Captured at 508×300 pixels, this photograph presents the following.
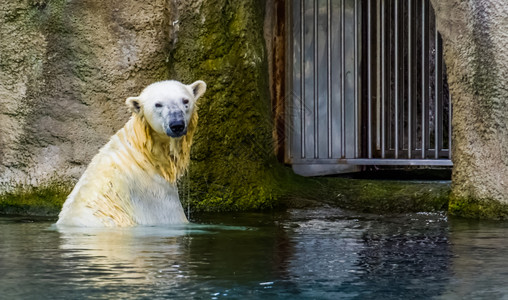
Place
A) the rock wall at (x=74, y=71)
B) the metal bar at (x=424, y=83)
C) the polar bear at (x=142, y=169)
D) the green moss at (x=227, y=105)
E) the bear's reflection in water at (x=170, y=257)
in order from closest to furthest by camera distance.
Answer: the bear's reflection in water at (x=170, y=257)
the polar bear at (x=142, y=169)
the rock wall at (x=74, y=71)
the green moss at (x=227, y=105)
the metal bar at (x=424, y=83)

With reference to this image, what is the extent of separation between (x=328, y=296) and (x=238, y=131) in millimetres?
4582

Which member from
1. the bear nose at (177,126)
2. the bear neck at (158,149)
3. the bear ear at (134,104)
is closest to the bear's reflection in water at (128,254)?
the bear neck at (158,149)

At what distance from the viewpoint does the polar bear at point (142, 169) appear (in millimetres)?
5492

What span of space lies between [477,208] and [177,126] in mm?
2484

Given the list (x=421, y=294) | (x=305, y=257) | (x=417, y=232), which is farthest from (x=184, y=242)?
(x=421, y=294)

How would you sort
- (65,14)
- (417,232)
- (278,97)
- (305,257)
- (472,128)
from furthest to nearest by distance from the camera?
(278,97)
(65,14)
(472,128)
(417,232)
(305,257)

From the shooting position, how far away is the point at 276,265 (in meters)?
4.07

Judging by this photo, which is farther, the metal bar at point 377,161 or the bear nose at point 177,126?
the metal bar at point 377,161

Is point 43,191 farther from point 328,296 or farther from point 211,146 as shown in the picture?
point 328,296

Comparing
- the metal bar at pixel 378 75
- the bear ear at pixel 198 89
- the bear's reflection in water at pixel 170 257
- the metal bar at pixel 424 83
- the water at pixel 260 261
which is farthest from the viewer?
the metal bar at pixel 378 75

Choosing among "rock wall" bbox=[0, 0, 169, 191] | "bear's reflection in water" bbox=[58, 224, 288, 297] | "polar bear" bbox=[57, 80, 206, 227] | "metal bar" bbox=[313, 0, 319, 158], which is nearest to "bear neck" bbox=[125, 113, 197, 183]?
"polar bear" bbox=[57, 80, 206, 227]

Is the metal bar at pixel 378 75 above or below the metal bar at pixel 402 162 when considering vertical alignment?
above

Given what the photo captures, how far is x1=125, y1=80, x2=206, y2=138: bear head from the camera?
18.1 ft

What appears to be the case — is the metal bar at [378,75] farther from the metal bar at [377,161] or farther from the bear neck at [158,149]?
the bear neck at [158,149]
